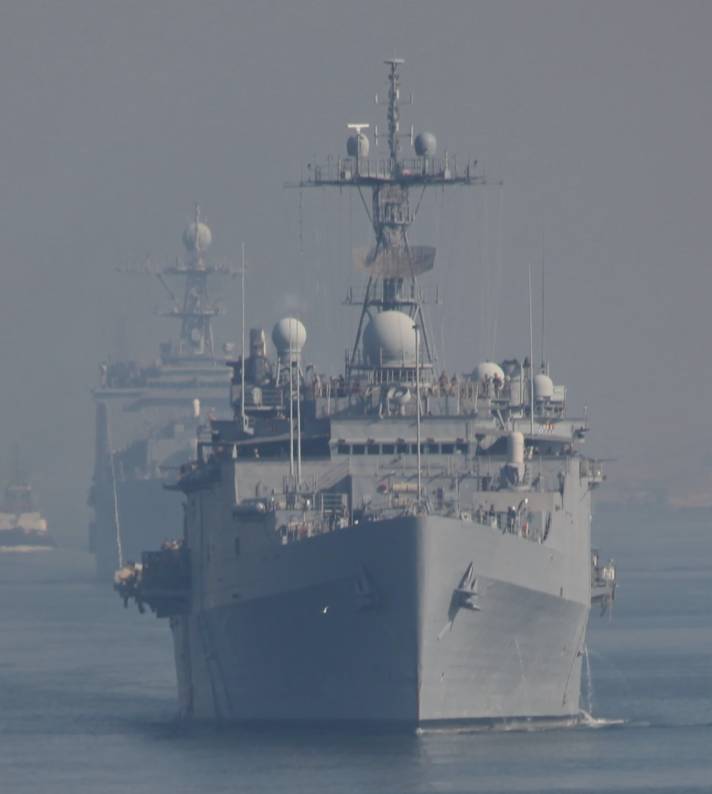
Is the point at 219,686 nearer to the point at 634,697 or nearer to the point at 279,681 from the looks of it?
the point at 279,681

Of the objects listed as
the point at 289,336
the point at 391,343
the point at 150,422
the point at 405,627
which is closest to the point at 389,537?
the point at 405,627

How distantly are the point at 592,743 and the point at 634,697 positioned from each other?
10838 mm

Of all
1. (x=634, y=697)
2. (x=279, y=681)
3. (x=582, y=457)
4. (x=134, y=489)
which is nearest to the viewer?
(x=279, y=681)

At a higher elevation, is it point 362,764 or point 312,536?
point 312,536

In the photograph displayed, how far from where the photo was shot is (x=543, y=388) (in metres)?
73.6

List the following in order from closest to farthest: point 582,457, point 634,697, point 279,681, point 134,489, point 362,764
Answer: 1. point 362,764
2. point 279,681
3. point 582,457
4. point 634,697
5. point 134,489

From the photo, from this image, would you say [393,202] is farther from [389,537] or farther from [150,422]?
[150,422]

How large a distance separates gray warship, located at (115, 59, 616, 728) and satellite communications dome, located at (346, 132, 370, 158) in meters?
0.07

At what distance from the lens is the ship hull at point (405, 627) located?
59.8 metres

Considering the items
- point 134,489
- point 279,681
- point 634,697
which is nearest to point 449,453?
point 279,681

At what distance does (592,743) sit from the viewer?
63.5 metres

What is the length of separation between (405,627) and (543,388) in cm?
1490

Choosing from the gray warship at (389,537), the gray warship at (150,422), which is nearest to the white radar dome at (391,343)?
the gray warship at (389,537)

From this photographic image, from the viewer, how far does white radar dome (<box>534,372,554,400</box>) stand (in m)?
73.2
